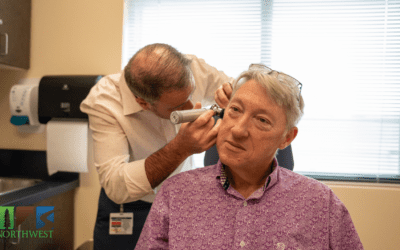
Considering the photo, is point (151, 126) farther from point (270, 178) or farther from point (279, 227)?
point (279, 227)

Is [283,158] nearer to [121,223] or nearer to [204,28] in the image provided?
[121,223]

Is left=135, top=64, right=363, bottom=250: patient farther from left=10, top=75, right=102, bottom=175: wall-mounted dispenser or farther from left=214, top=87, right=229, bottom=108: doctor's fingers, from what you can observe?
left=10, top=75, right=102, bottom=175: wall-mounted dispenser

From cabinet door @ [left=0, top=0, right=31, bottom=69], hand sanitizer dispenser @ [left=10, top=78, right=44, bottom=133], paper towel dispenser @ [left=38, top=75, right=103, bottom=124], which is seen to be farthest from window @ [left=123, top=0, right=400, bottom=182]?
hand sanitizer dispenser @ [left=10, top=78, right=44, bottom=133]

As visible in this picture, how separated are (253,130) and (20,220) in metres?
1.52

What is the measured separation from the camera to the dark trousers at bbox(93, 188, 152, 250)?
1755mm

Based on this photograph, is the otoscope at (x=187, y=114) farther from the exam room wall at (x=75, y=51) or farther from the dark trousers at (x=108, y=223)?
the exam room wall at (x=75, y=51)

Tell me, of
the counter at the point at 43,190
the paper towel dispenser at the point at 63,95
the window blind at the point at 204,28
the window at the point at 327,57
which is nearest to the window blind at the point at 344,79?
the window at the point at 327,57

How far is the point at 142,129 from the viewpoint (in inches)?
61.7

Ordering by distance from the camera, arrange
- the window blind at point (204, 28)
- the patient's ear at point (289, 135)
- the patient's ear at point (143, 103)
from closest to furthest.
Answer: the patient's ear at point (289, 135) → the patient's ear at point (143, 103) → the window blind at point (204, 28)

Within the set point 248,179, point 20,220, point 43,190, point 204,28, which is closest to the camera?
point 248,179

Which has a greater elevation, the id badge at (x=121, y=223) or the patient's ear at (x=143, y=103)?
the patient's ear at (x=143, y=103)

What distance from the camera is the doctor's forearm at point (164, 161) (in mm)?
1209

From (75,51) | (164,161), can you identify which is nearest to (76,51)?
(75,51)

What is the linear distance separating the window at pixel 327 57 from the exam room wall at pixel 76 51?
0.23m
